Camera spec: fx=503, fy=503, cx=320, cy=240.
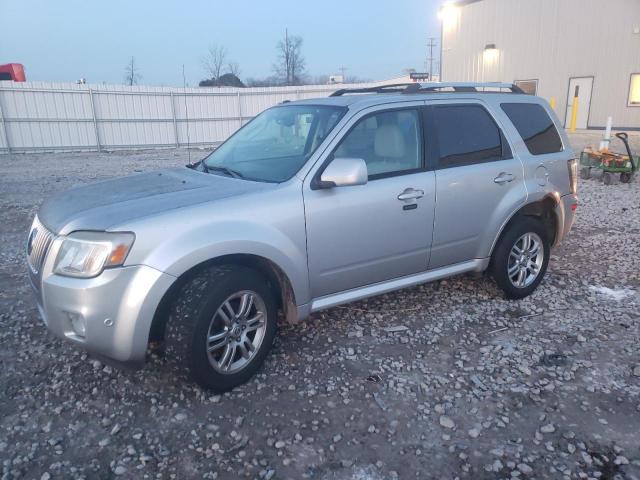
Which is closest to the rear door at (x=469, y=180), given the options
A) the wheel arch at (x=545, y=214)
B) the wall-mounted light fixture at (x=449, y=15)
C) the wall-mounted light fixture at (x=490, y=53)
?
the wheel arch at (x=545, y=214)

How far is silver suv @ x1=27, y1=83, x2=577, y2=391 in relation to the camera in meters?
2.85

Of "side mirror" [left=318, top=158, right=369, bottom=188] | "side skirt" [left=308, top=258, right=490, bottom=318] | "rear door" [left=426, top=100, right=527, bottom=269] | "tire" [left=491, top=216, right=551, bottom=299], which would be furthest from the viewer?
"tire" [left=491, top=216, right=551, bottom=299]

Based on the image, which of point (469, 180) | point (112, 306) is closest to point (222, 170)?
point (112, 306)

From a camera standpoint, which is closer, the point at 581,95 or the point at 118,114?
the point at 118,114

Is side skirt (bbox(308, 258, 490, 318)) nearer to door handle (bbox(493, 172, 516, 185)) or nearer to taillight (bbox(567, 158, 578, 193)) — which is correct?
door handle (bbox(493, 172, 516, 185))

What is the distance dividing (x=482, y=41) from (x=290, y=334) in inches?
1067

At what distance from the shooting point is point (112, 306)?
9.11 feet

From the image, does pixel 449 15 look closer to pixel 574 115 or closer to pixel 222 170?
pixel 574 115

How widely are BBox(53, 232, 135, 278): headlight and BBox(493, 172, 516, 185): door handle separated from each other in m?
3.01

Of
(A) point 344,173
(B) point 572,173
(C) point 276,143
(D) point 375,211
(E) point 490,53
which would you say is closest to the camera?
(A) point 344,173

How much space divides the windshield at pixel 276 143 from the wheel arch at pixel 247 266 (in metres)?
0.60

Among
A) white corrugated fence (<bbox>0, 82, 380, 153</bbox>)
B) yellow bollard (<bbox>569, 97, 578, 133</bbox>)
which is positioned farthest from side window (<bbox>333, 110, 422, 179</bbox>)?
yellow bollard (<bbox>569, 97, 578, 133</bbox>)

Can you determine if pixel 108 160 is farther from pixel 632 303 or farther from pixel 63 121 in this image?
pixel 632 303

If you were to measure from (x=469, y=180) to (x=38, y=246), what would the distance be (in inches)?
126
